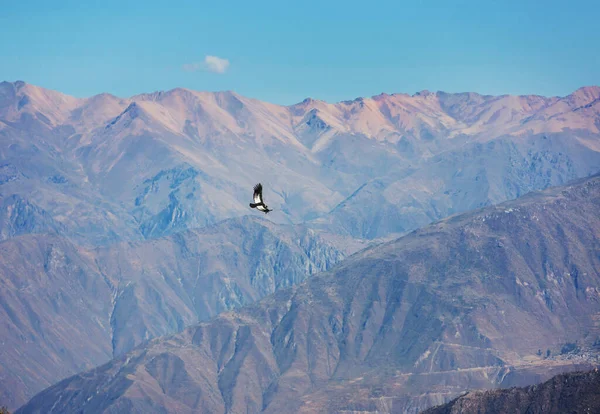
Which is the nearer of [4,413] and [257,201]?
[257,201]

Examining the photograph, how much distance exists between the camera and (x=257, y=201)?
10625 centimetres

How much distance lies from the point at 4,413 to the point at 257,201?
58.6 meters

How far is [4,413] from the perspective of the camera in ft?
478

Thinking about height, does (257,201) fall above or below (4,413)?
above
